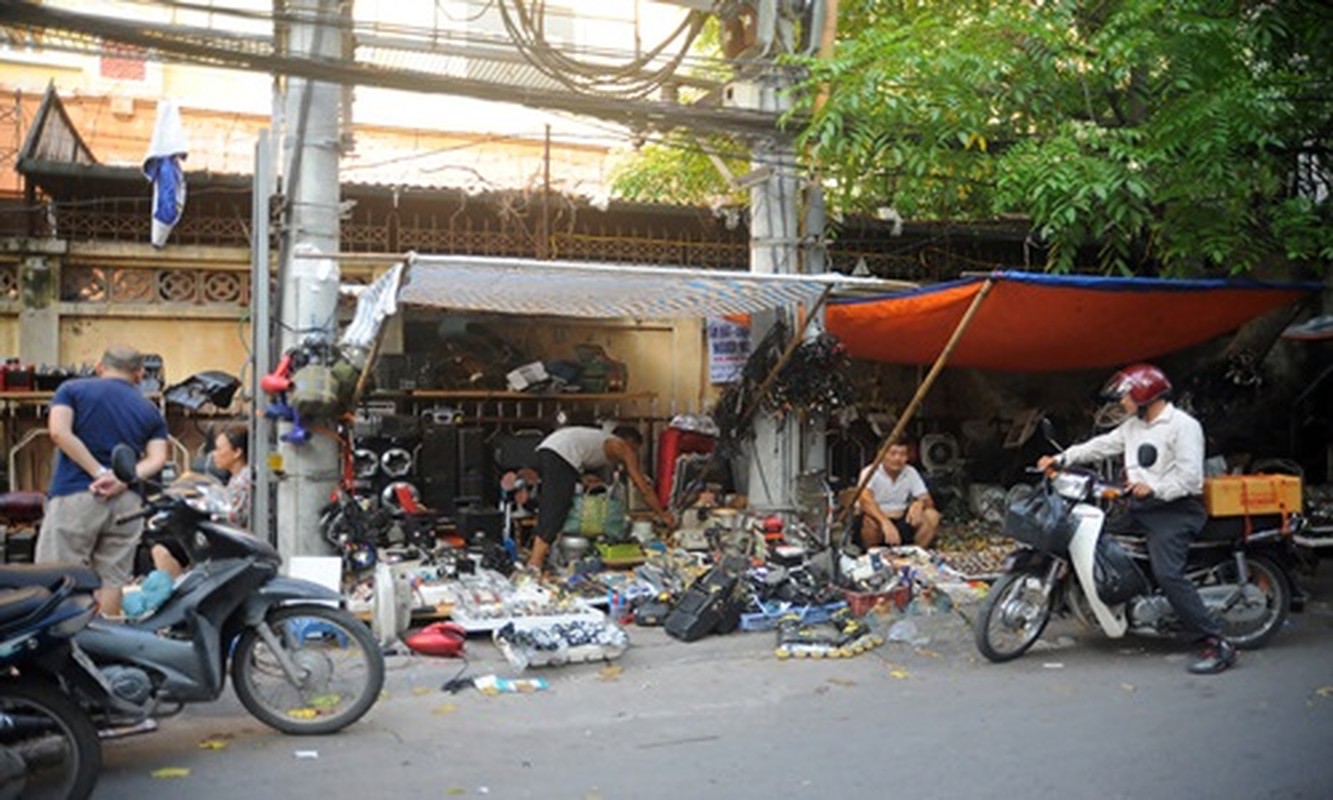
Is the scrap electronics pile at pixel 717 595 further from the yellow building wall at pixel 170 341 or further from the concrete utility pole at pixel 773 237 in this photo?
the yellow building wall at pixel 170 341

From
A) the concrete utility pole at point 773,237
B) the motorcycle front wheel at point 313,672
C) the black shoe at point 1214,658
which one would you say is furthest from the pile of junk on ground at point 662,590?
the black shoe at point 1214,658

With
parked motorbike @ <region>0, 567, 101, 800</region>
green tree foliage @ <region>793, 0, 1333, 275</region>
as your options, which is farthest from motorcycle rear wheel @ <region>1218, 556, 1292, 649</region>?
parked motorbike @ <region>0, 567, 101, 800</region>

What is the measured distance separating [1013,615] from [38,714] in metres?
5.01

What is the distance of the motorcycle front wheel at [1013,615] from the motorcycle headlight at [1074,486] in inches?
20.2

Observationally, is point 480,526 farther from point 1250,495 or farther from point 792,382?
point 1250,495

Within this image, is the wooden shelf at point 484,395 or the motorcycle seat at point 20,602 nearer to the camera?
the motorcycle seat at point 20,602

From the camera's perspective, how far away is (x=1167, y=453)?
6.69m

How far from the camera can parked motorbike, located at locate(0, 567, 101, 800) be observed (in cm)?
410

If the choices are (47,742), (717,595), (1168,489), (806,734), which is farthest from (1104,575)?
(47,742)

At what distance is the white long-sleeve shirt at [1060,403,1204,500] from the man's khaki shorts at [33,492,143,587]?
547 centimetres

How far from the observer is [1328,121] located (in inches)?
329

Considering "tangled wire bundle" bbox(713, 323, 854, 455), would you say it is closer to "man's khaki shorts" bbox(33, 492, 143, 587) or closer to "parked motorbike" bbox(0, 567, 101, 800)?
"man's khaki shorts" bbox(33, 492, 143, 587)

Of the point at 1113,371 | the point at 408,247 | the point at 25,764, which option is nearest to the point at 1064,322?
the point at 1113,371

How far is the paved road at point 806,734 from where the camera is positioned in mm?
4617
